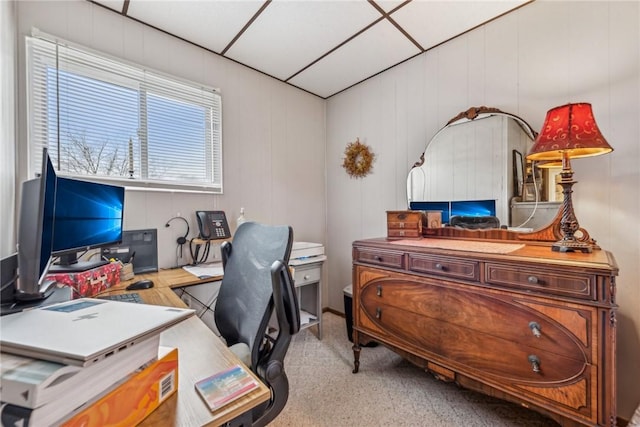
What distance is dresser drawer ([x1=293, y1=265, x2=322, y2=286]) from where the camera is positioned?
248cm

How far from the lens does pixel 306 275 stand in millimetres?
2555

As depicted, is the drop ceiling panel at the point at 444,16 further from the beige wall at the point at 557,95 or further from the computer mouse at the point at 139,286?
the computer mouse at the point at 139,286

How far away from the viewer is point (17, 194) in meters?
1.56

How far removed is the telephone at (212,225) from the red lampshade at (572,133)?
2.21m

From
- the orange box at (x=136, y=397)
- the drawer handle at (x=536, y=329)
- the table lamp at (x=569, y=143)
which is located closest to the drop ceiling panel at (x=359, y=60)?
the table lamp at (x=569, y=143)

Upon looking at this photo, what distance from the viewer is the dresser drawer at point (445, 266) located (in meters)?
1.47

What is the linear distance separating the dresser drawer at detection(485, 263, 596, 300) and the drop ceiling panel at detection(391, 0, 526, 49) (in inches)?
69.4

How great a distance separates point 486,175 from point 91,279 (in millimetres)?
2583

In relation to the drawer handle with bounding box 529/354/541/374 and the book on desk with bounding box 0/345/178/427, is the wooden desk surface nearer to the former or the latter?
the book on desk with bounding box 0/345/178/427

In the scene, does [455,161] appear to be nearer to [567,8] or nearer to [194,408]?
[567,8]

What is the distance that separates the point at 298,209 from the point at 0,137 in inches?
87.5

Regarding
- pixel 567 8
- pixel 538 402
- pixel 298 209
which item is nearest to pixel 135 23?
pixel 298 209

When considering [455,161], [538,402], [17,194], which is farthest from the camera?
[455,161]

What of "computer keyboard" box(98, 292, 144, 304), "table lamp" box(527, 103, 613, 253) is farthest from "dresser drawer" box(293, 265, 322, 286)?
"table lamp" box(527, 103, 613, 253)
